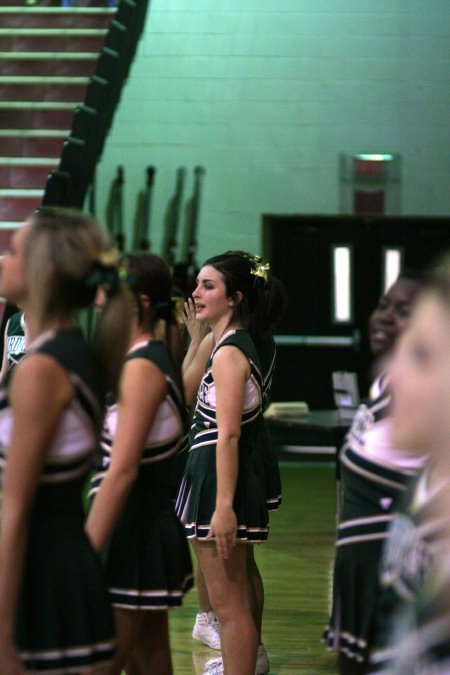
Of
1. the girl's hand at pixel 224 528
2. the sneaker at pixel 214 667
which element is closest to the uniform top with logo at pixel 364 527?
the girl's hand at pixel 224 528

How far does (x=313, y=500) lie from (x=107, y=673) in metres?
6.27

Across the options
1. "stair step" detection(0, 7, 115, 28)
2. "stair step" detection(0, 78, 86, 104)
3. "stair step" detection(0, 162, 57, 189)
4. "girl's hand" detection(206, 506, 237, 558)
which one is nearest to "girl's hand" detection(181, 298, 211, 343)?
"girl's hand" detection(206, 506, 237, 558)

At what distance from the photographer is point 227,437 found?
10.9ft

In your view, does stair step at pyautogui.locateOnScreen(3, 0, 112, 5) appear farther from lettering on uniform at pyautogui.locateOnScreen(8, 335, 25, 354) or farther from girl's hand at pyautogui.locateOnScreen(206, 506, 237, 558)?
girl's hand at pyautogui.locateOnScreen(206, 506, 237, 558)

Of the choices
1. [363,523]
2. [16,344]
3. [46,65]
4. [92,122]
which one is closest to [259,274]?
[16,344]

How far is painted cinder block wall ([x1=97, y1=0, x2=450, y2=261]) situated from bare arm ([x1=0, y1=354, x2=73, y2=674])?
325 inches

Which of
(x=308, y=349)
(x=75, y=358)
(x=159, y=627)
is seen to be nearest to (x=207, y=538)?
(x=159, y=627)

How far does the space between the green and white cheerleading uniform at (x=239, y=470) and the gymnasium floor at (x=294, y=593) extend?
31.4 inches

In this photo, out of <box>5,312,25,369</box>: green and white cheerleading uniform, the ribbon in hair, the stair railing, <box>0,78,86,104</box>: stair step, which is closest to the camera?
the ribbon in hair

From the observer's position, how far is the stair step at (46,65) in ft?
27.3

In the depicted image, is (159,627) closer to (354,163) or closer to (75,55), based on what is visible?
(75,55)

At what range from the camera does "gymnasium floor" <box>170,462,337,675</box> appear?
4309 mm

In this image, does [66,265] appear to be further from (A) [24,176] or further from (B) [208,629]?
(A) [24,176]

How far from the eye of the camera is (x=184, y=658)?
4.27m
